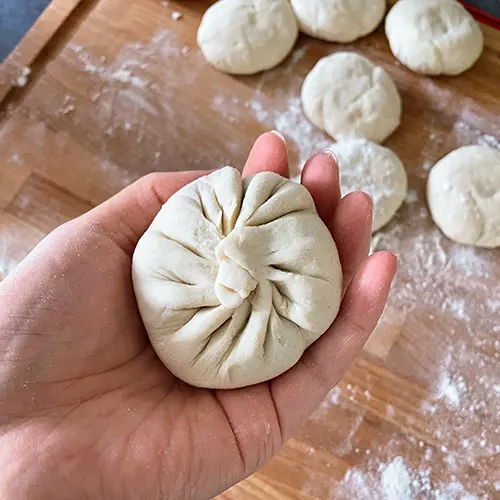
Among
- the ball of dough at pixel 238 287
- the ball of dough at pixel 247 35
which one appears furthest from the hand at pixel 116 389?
the ball of dough at pixel 247 35

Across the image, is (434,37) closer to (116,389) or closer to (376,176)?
(376,176)

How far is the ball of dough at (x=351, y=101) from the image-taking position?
172cm

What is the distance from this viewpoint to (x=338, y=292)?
3.80ft

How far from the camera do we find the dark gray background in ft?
6.93

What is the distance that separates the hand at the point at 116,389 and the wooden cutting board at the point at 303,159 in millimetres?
353

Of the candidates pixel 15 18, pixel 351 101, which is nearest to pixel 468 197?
pixel 351 101

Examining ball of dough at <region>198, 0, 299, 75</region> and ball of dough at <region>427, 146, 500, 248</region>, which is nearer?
ball of dough at <region>427, 146, 500, 248</region>

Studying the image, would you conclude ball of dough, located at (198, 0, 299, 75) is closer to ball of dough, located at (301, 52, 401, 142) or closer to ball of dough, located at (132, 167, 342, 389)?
ball of dough, located at (301, 52, 401, 142)

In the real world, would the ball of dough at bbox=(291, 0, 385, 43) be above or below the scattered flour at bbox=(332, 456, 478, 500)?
above

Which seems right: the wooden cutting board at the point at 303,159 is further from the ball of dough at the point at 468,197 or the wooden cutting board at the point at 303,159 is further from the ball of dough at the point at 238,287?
the ball of dough at the point at 238,287

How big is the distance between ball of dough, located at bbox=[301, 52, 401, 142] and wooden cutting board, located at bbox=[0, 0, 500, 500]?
6 cm

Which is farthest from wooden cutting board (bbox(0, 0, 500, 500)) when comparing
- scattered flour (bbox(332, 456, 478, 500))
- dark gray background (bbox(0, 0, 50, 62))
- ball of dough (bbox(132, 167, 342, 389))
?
ball of dough (bbox(132, 167, 342, 389))

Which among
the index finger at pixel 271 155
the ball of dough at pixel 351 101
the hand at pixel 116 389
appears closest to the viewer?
the hand at pixel 116 389

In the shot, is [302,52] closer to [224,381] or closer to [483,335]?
[483,335]
